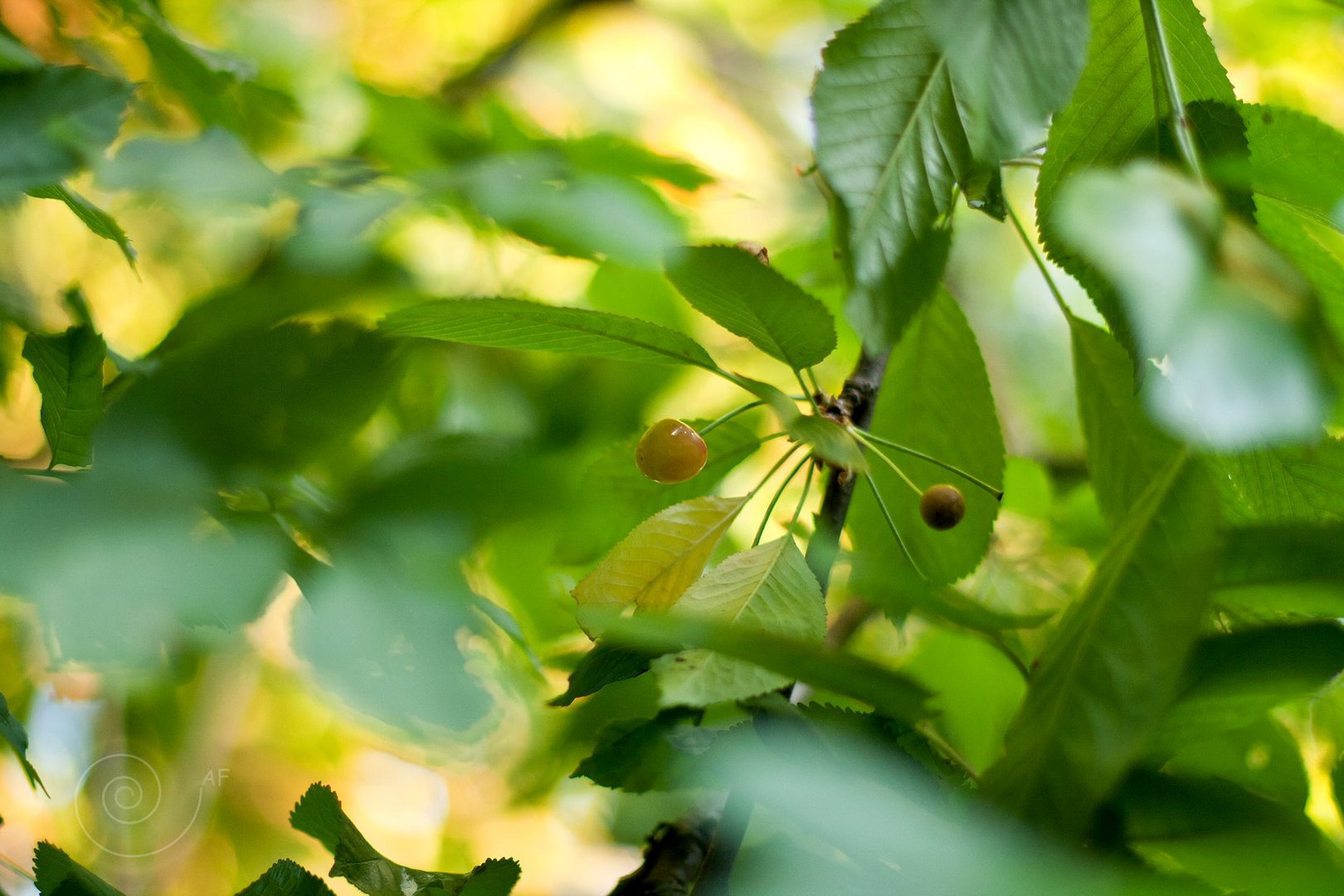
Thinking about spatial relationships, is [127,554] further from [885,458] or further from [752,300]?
[885,458]

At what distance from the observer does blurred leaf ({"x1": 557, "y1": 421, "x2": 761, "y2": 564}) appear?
45 cm

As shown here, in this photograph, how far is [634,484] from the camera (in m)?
0.46

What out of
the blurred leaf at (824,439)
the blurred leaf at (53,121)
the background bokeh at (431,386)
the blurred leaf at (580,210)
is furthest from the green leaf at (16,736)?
the blurred leaf at (580,210)

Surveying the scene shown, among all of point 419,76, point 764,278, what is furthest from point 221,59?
point 419,76

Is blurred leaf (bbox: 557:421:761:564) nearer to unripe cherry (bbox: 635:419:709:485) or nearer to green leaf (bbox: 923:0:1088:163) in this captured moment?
unripe cherry (bbox: 635:419:709:485)

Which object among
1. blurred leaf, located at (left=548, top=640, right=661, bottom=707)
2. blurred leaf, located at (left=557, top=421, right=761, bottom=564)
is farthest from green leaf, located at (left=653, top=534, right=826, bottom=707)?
blurred leaf, located at (left=557, top=421, right=761, bottom=564)

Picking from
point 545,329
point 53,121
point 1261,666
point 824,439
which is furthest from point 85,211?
point 1261,666

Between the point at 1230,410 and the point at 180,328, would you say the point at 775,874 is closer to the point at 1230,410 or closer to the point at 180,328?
the point at 1230,410

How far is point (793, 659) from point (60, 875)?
0.25 meters

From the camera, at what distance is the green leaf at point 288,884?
0.98 feet

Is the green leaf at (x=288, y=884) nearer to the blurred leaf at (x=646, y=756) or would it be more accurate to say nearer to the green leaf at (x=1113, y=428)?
the blurred leaf at (x=646, y=756)

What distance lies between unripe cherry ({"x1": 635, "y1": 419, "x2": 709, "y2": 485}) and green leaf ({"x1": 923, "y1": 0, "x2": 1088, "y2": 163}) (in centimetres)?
15

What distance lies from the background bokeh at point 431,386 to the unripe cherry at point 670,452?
2 centimetres

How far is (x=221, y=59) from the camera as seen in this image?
0.66m
